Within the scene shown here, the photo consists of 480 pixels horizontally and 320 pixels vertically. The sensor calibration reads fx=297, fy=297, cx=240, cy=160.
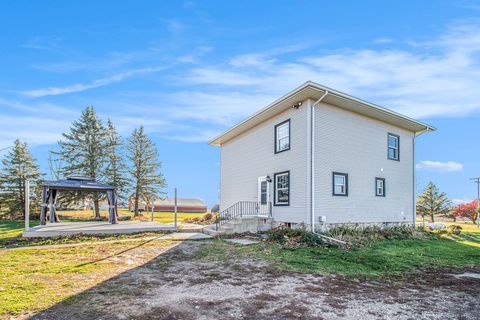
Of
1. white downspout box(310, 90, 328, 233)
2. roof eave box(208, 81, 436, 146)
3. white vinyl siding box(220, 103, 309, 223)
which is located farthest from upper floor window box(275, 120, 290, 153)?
white downspout box(310, 90, 328, 233)

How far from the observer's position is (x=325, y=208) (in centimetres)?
1147

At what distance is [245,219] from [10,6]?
10.3 m

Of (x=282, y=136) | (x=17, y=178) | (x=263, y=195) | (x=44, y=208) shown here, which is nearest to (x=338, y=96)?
(x=282, y=136)

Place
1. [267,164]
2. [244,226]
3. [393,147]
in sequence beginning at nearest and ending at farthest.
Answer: [244,226] < [267,164] < [393,147]

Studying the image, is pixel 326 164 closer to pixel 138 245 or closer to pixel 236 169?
pixel 236 169

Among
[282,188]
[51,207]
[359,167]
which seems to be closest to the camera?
[282,188]

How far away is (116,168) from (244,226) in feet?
52.1

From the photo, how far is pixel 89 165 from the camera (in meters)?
22.8

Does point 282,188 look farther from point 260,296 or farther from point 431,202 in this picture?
point 431,202

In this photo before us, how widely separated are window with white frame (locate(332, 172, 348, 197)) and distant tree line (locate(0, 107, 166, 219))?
56.8ft

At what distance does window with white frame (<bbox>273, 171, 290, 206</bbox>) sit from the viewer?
12.2 metres

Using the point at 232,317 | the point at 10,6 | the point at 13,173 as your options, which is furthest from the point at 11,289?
the point at 13,173

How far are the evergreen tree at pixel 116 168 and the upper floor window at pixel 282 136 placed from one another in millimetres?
15918

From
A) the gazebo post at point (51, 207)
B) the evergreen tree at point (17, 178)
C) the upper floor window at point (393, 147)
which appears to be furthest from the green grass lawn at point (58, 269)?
the evergreen tree at point (17, 178)
